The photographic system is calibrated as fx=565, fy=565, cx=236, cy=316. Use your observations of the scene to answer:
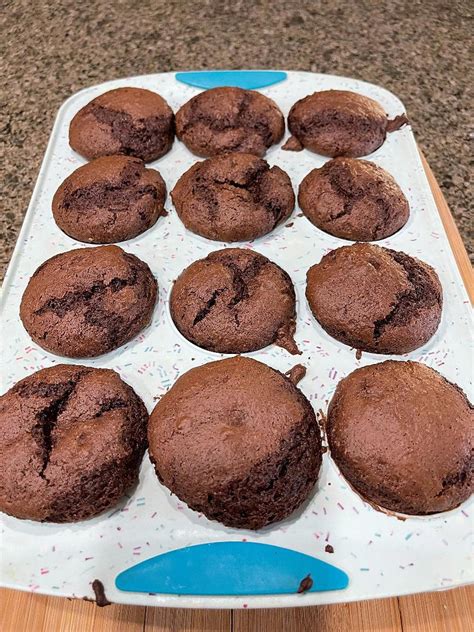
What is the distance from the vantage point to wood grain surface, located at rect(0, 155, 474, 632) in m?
1.01

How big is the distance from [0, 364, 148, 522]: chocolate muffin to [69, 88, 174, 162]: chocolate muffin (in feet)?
2.18

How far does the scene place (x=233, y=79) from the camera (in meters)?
1.61

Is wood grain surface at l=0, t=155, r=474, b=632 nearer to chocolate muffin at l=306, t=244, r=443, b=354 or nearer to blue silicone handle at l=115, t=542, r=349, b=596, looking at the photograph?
blue silicone handle at l=115, t=542, r=349, b=596

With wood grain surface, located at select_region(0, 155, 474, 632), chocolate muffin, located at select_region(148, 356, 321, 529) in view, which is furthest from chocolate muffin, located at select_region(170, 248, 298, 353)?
wood grain surface, located at select_region(0, 155, 474, 632)

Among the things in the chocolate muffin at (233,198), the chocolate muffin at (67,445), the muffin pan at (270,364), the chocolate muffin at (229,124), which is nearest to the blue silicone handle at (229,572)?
the muffin pan at (270,364)

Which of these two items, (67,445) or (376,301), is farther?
(376,301)

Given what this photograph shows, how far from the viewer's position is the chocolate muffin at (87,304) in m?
1.09

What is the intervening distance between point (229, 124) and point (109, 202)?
0.38 metres

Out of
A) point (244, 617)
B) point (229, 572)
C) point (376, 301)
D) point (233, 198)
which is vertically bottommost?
point (244, 617)

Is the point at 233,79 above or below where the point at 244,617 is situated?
above

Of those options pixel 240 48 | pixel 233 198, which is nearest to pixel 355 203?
pixel 233 198

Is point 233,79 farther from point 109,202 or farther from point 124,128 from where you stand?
point 109,202

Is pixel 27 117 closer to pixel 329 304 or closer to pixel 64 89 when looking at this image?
pixel 64 89

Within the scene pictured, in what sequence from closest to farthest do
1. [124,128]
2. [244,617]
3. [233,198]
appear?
1. [244,617]
2. [233,198]
3. [124,128]
